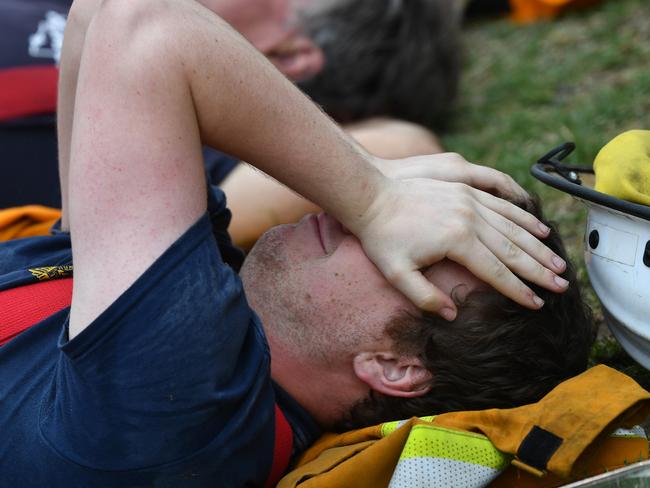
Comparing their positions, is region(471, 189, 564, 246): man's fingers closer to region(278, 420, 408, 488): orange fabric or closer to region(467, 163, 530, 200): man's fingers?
region(467, 163, 530, 200): man's fingers

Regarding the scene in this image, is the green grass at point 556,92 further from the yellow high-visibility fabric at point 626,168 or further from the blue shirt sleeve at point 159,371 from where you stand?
the blue shirt sleeve at point 159,371

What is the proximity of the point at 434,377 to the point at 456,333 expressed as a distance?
0.38 feet

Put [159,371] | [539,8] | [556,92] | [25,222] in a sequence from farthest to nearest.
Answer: [539,8] → [556,92] → [25,222] → [159,371]

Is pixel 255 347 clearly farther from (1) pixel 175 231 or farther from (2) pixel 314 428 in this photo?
(2) pixel 314 428

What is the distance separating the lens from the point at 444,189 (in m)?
1.85

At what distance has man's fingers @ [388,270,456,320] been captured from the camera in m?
1.81

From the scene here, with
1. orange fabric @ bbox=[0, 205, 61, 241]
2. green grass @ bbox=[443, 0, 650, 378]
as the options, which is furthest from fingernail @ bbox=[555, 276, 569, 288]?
orange fabric @ bbox=[0, 205, 61, 241]

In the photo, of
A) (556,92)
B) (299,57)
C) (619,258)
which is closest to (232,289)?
(619,258)

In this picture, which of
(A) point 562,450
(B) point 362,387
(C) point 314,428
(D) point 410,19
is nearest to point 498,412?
(A) point 562,450

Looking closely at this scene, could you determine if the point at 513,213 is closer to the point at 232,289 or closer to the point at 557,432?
the point at 557,432

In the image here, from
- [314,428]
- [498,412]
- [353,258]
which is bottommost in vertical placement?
[314,428]

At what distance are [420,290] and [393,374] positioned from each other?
0.26 m

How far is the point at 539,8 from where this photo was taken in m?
5.32

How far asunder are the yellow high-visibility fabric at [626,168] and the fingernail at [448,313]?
0.38m
